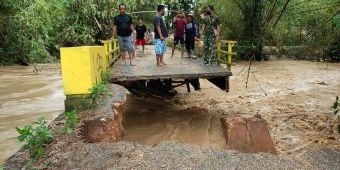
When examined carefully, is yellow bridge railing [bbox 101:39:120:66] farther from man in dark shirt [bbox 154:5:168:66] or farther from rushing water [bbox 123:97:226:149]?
rushing water [bbox 123:97:226:149]

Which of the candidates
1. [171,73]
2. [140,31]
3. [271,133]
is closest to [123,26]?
[171,73]

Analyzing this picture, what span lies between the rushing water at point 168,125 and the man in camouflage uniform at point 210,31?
183 centimetres

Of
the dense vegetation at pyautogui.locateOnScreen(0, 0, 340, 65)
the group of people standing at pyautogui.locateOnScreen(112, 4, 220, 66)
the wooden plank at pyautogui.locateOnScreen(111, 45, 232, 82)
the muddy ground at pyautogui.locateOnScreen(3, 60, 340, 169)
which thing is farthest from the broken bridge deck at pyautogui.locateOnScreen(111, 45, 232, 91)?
the dense vegetation at pyautogui.locateOnScreen(0, 0, 340, 65)

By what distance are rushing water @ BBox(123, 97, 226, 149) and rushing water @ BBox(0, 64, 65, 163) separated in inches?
93.3

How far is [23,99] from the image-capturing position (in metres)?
15.1

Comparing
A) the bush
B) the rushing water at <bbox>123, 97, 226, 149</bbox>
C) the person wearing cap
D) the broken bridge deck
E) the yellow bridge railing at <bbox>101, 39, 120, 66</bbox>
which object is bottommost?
the rushing water at <bbox>123, 97, 226, 149</bbox>

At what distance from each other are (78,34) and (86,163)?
20.2 meters

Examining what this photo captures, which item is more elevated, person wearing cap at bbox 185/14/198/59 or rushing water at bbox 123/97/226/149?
person wearing cap at bbox 185/14/198/59

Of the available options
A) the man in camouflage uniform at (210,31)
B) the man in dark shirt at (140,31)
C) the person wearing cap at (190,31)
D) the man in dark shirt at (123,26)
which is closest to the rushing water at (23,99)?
the man in dark shirt at (123,26)

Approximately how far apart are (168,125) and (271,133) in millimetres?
2474

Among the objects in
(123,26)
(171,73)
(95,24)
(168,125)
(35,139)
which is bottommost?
(168,125)

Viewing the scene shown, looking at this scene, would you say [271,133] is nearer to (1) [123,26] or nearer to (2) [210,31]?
(2) [210,31]

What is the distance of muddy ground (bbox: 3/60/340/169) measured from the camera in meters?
5.67

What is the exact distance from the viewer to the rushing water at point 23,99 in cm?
1046
